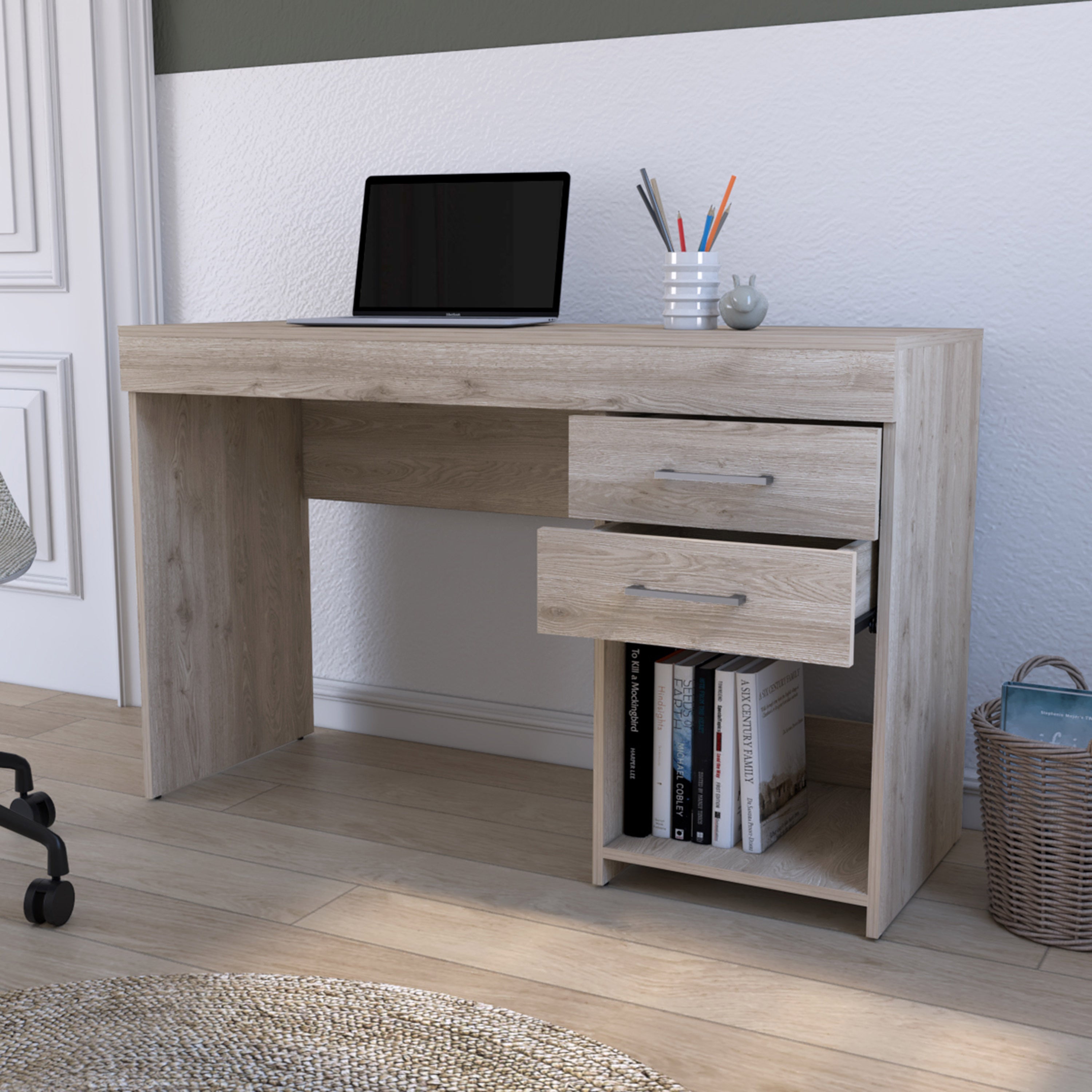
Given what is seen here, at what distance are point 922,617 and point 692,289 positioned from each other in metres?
0.51

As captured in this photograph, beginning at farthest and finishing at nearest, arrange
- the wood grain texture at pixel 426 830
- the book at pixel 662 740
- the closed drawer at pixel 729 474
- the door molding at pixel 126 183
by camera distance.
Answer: the door molding at pixel 126 183, the wood grain texture at pixel 426 830, the book at pixel 662 740, the closed drawer at pixel 729 474

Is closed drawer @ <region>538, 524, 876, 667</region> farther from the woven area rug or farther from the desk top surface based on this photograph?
the woven area rug

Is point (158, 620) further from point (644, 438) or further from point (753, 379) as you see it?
point (753, 379)

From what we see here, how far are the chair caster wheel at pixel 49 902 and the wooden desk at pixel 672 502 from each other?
43cm

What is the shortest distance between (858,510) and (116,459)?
1533mm

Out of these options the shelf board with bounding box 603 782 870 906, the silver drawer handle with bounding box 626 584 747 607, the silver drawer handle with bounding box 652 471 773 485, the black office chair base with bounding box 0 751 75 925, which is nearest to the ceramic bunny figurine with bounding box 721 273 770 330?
the silver drawer handle with bounding box 652 471 773 485

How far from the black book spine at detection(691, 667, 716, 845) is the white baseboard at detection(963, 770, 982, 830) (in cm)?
44

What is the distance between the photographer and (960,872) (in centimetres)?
173

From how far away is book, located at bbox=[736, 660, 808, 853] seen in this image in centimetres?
161

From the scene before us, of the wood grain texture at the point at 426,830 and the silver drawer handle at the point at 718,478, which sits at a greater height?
the silver drawer handle at the point at 718,478

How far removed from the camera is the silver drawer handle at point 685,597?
A: 1.44 metres

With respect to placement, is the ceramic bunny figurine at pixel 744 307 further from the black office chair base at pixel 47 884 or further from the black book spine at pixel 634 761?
the black office chair base at pixel 47 884

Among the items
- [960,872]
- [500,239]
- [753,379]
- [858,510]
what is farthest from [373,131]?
[960,872]

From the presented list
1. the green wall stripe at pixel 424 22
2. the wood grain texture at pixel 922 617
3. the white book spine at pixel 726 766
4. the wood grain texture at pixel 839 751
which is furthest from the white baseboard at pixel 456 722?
the green wall stripe at pixel 424 22
